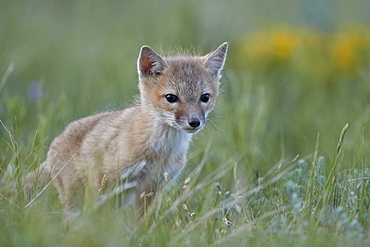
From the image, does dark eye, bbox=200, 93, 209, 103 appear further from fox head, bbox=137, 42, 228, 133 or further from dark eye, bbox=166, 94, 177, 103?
dark eye, bbox=166, 94, 177, 103

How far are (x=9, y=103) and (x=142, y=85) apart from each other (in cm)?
128

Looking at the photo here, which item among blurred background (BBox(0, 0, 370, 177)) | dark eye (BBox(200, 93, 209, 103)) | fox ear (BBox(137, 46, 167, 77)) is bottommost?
blurred background (BBox(0, 0, 370, 177))

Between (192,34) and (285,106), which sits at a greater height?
(192,34)

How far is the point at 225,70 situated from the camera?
26.3 ft

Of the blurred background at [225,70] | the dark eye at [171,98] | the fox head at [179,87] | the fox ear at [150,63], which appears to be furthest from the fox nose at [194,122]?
the blurred background at [225,70]

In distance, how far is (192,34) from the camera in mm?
8070

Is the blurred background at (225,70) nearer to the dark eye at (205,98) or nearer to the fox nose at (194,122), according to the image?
the dark eye at (205,98)

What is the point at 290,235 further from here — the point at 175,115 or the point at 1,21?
the point at 1,21

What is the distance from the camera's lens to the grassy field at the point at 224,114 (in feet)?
12.0

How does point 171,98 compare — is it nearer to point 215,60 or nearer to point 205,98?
point 205,98

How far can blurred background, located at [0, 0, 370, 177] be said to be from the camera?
6.20 metres

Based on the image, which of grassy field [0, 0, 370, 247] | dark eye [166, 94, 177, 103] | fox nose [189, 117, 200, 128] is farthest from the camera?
dark eye [166, 94, 177, 103]

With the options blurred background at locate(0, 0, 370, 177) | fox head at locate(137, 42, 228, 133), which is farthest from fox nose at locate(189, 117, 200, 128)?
blurred background at locate(0, 0, 370, 177)

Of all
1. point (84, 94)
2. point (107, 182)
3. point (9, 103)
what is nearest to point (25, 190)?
point (107, 182)
